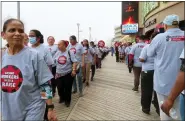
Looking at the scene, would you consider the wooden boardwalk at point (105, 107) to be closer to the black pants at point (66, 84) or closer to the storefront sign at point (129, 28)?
the black pants at point (66, 84)

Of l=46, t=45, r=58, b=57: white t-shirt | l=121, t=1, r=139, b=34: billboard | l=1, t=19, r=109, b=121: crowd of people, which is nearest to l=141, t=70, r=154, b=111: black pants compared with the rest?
l=46, t=45, r=58, b=57: white t-shirt

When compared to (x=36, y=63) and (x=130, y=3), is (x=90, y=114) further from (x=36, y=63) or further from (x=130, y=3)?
(x=130, y=3)

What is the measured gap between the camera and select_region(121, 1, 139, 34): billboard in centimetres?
5097

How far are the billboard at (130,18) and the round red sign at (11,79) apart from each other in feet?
159

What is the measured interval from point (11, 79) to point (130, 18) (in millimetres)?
50891

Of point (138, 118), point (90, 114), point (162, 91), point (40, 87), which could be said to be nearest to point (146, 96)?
point (138, 118)

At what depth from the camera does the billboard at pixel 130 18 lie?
50972 millimetres

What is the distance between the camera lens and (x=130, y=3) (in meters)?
54.2

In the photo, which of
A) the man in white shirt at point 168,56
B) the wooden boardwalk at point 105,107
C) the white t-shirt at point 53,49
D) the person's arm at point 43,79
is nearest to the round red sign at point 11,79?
the person's arm at point 43,79

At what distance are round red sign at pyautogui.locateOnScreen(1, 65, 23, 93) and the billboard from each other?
48316 millimetres

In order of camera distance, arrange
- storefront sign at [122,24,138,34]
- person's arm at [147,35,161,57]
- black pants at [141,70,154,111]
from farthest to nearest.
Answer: storefront sign at [122,24,138,34], black pants at [141,70,154,111], person's arm at [147,35,161,57]

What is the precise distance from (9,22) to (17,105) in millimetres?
828

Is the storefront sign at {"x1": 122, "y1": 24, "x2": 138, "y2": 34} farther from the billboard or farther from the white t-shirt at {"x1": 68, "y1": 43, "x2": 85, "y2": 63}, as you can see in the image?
the white t-shirt at {"x1": 68, "y1": 43, "x2": 85, "y2": 63}

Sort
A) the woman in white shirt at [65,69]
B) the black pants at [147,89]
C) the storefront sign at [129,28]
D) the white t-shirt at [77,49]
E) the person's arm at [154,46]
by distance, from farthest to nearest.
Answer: the storefront sign at [129,28], the white t-shirt at [77,49], the woman in white shirt at [65,69], the black pants at [147,89], the person's arm at [154,46]
